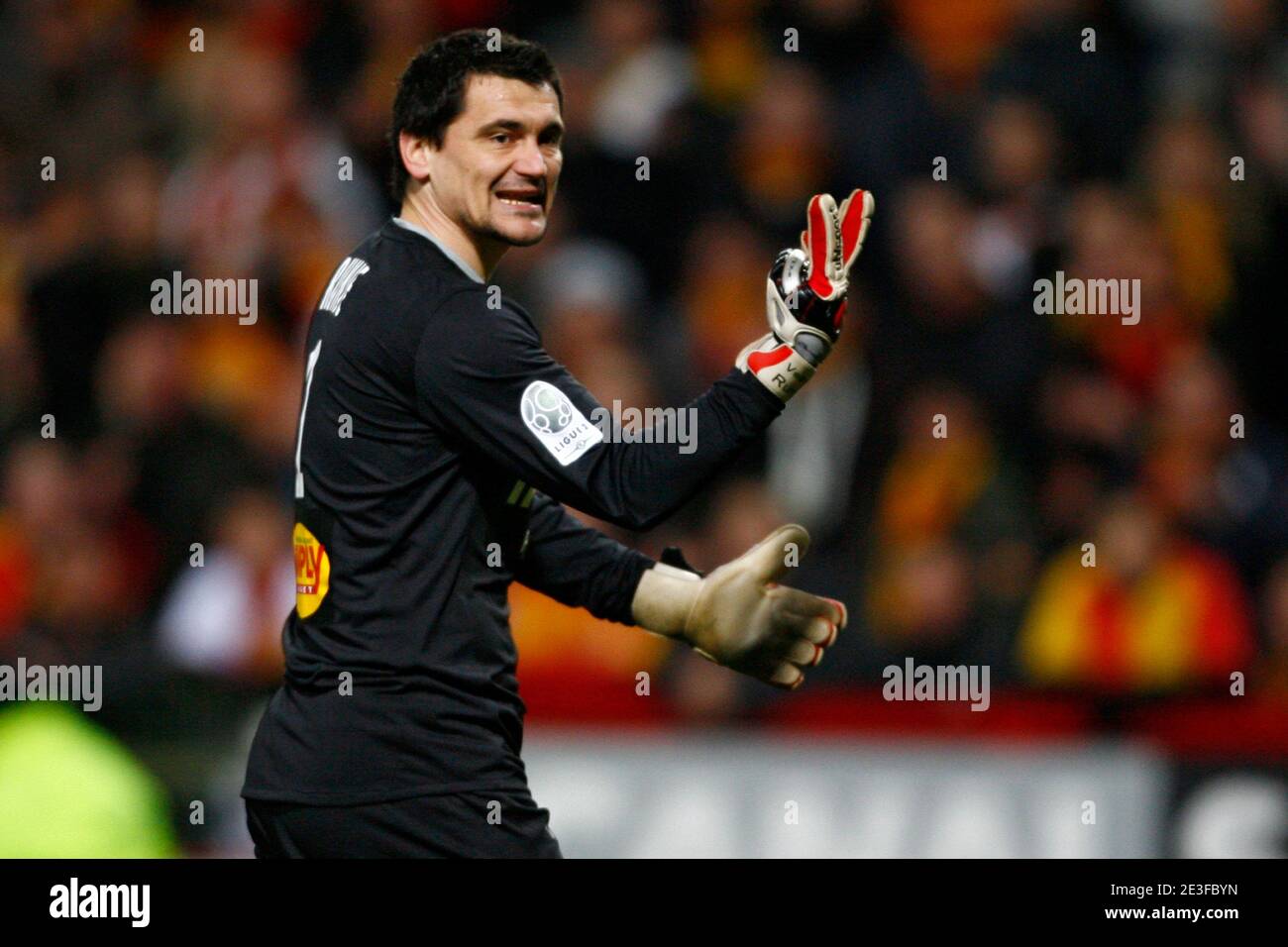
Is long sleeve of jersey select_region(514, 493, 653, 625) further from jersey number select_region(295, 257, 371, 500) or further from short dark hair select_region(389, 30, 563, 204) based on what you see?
short dark hair select_region(389, 30, 563, 204)

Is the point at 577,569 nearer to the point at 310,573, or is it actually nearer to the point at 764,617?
the point at 764,617

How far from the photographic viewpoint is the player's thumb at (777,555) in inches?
165

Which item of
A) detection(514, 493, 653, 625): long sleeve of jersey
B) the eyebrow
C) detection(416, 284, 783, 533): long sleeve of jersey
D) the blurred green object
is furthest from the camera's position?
the blurred green object

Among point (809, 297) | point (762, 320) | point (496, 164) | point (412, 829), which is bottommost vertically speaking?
point (412, 829)

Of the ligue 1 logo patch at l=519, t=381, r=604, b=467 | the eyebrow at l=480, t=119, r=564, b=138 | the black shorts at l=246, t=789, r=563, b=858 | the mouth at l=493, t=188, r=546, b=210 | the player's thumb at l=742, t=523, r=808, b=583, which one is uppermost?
the eyebrow at l=480, t=119, r=564, b=138

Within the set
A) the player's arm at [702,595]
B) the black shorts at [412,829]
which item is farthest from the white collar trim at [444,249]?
the black shorts at [412,829]

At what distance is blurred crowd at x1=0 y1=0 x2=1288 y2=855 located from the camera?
7664mm

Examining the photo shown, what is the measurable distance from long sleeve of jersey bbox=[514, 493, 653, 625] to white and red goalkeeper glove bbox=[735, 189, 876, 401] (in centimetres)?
67

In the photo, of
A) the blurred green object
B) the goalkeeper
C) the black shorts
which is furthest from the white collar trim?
the blurred green object

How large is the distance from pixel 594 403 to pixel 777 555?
530mm

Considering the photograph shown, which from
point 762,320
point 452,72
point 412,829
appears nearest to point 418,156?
point 452,72

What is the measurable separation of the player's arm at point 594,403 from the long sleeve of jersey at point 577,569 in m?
0.46

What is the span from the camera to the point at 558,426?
3.89 m
